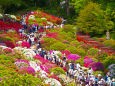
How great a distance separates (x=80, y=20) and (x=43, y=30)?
6852 millimetres

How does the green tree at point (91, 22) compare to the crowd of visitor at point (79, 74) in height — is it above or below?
above

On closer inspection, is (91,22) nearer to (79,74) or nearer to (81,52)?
(81,52)

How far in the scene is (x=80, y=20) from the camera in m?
33.2

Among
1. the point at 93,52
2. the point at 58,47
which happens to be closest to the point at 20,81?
the point at 93,52

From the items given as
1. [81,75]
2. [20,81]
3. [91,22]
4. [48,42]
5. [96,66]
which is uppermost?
[20,81]

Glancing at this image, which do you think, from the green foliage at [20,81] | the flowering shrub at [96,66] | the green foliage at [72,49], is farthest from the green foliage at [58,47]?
the green foliage at [20,81]

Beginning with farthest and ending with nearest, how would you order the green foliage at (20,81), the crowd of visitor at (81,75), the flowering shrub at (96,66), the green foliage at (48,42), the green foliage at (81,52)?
1. the green foliage at (48,42)
2. the green foliage at (81,52)
3. the flowering shrub at (96,66)
4. the crowd of visitor at (81,75)
5. the green foliage at (20,81)

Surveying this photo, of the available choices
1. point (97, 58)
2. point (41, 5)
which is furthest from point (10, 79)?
point (41, 5)

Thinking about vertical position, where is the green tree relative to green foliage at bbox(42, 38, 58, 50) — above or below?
above

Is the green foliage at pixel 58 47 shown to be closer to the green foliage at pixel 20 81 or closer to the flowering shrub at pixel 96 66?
the flowering shrub at pixel 96 66

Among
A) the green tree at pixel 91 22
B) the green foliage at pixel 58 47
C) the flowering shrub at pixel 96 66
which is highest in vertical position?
the green tree at pixel 91 22

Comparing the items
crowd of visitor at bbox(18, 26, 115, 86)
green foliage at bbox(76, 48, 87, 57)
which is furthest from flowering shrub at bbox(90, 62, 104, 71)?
green foliage at bbox(76, 48, 87, 57)

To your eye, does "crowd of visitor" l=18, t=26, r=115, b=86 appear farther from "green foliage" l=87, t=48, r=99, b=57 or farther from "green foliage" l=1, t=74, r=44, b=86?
"green foliage" l=1, t=74, r=44, b=86

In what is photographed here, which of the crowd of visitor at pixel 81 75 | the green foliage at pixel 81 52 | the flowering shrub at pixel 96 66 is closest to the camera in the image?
the crowd of visitor at pixel 81 75
